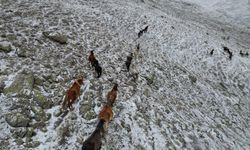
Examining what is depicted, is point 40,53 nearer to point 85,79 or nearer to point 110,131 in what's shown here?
point 85,79

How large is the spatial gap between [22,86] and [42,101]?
3.55ft

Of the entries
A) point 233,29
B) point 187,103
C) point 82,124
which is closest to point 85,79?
point 82,124

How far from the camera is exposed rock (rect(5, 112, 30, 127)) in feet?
32.2

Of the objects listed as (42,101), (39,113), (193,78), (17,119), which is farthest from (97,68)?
(193,78)

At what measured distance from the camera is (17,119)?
32.7 feet

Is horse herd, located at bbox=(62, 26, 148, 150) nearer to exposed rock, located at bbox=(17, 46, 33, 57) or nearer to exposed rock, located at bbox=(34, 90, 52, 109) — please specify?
exposed rock, located at bbox=(34, 90, 52, 109)

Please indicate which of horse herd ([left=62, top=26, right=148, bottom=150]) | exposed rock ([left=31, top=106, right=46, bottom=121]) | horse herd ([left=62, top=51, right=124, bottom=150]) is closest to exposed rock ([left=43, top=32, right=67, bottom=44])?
horse herd ([left=62, top=26, right=148, bottom=150])

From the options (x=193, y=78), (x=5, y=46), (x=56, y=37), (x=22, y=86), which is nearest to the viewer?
(x=22, y=86)

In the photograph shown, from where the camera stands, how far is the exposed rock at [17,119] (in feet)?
32.2

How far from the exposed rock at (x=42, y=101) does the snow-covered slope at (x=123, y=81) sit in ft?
0.59

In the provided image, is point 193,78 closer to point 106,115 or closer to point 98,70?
point 98,70

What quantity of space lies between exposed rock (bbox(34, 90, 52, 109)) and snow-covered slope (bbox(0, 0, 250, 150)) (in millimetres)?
179

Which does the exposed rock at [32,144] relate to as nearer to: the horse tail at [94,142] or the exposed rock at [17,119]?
the exposed rock at [17,119]

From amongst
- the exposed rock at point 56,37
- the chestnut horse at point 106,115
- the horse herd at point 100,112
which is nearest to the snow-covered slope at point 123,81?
the exposed rock at point 56,37
